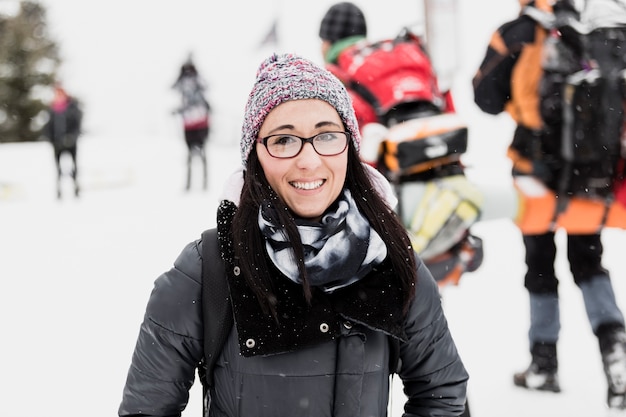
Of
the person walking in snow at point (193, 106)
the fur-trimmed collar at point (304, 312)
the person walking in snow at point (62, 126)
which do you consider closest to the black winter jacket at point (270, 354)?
the fur-trimmed collar at point (304, 312)

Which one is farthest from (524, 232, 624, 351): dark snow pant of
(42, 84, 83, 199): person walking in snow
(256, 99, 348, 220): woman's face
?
(42, 84, 83, 199): person walking in snow

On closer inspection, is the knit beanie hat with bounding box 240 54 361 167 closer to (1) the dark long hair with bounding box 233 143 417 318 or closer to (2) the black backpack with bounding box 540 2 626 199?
(1) the dark long hair with bounding box 233 143 417 318

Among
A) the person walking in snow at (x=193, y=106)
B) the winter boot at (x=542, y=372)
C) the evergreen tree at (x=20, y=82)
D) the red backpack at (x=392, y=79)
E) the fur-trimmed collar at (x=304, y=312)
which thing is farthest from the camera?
the evergreen tree at (x=20, y=82)

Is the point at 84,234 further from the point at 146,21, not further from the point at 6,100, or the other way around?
the point at 146,21

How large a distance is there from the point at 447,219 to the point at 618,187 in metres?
0.96

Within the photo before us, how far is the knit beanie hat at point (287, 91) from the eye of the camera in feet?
5.22

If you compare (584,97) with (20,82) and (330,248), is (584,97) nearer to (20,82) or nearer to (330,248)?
(330,248)

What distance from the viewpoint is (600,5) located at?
309 cm

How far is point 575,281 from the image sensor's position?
3672 mm

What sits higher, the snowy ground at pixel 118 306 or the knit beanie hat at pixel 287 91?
the knit beanie hat at pixel 287 91

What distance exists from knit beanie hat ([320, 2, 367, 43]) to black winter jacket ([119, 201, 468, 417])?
2228 mm

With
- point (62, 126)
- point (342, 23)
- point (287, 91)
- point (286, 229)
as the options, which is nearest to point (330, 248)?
point (286, 229)

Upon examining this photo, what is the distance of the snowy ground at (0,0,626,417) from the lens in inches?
152

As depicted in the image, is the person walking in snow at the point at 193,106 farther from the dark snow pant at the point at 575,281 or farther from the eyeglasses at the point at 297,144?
the eyeglasses at the point at 297,144
